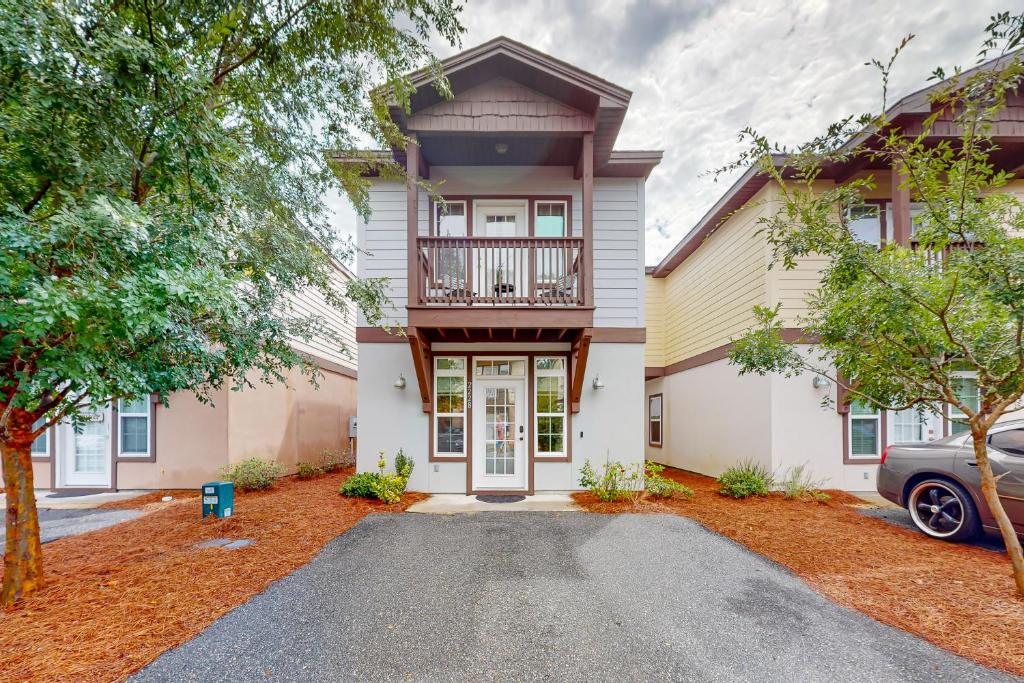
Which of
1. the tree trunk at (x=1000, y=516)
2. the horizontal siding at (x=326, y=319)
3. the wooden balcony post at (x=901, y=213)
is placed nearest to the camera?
the tree trunk at (x=1000, y=516)

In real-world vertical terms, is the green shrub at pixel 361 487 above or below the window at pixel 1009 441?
below

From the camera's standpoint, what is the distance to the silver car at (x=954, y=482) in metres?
4.56

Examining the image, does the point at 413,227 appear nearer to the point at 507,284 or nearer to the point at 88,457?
the point at 507,284

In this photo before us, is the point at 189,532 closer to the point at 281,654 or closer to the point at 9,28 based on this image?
the point at 281,654

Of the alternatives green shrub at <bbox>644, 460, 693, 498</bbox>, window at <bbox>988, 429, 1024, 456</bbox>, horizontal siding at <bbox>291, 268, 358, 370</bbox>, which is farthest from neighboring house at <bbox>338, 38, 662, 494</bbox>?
window at <bbox>988, 429, 1024, 456</bbox>

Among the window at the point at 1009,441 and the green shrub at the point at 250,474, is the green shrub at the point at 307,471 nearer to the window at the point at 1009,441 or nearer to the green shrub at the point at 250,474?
the green shrub at the point at 250,474

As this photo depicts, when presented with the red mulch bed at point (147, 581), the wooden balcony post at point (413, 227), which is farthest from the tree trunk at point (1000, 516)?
the red mulch bed at point (147, 581)

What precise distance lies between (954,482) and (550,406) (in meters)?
5.31

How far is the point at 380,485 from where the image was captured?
6.58 metres

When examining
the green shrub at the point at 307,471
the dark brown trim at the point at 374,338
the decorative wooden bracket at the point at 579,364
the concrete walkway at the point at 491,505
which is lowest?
the green shrub at the point at 307,471

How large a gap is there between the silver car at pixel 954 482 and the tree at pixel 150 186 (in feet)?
25.6

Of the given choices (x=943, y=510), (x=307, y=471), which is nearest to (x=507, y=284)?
(x=307, y=471)

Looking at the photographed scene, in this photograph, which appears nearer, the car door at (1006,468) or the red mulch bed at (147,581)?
the red mulch bed at (147,581)

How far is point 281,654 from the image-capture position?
2.83 meters
